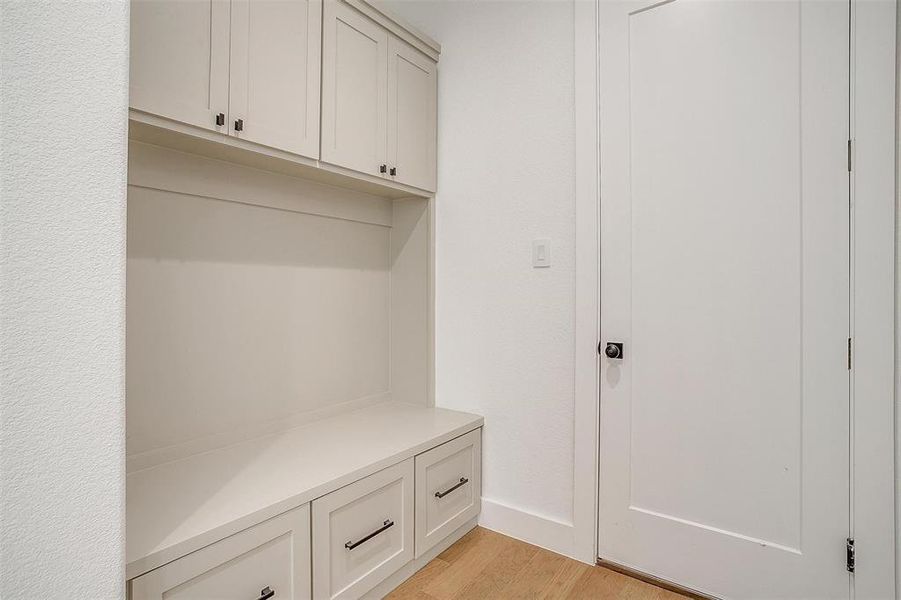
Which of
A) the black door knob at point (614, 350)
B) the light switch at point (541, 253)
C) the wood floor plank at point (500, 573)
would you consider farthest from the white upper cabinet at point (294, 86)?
the wood floor plank at point (500, 573)

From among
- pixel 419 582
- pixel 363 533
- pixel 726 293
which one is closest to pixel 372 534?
pixel 363 533

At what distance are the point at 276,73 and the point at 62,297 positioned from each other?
110cm

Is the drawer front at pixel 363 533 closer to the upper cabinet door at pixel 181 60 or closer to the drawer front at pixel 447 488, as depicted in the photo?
the drawer front at pixel 447 488

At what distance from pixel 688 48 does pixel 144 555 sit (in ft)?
7.30

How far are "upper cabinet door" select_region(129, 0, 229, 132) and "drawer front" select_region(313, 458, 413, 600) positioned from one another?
1.22 m

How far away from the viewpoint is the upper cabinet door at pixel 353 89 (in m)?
1.79

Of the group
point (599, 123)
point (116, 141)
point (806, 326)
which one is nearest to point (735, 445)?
point (806, 326)

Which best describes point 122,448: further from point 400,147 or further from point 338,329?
point 400,147

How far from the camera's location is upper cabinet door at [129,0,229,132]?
129cm

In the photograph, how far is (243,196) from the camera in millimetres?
1827

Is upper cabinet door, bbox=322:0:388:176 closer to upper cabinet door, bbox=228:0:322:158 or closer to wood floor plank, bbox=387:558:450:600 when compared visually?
upper cabinet door, bbox=228:0:322:158

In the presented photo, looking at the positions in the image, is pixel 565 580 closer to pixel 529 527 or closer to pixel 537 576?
pixel 537 576

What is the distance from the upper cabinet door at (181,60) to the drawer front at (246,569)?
1.17 m

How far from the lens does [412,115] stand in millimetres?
2207
